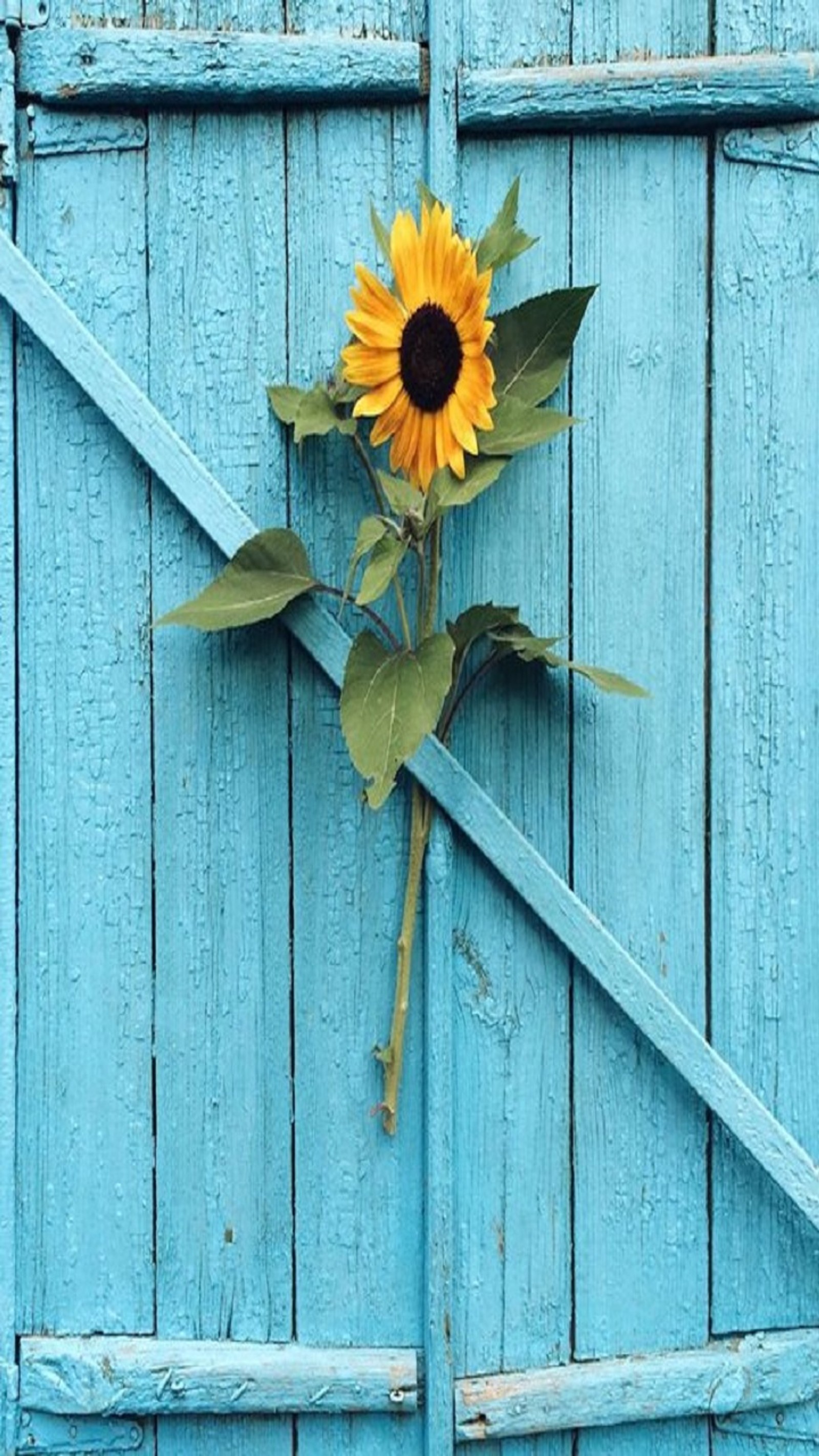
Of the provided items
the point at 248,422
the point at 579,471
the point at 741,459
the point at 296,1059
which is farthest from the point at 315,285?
the point at 296,1059

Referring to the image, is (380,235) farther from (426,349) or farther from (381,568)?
(381,568)

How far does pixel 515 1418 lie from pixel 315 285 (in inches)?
44.4

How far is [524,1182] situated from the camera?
145 cm

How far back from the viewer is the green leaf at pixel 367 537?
129cm

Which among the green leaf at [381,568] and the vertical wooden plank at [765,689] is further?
the vertical wooden plank at [765,689]

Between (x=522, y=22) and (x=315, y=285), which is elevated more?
(x=522, y=22)

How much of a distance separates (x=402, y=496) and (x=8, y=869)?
1.77ft

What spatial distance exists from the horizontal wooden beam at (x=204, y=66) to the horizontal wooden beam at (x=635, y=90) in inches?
2.9

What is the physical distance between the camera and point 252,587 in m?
1.36

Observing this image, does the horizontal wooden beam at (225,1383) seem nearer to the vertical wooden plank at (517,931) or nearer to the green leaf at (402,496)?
the vertical wooden plank at (517,931)

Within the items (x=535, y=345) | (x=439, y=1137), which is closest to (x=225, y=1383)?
(x=439, y=1137)

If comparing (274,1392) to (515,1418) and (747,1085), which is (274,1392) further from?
(747,1085)

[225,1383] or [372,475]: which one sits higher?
[372,475]

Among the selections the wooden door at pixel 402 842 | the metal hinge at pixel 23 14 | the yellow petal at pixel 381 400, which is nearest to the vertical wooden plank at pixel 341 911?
the wooden door at pixel 402 842
